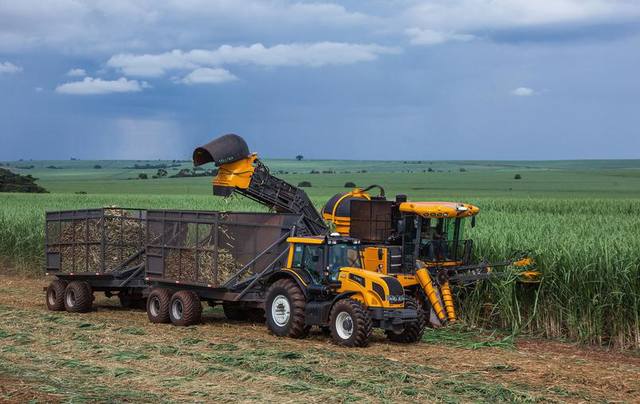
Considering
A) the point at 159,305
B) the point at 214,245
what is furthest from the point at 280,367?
the point at 159,305

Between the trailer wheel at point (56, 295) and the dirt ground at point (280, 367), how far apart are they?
8.20 ft

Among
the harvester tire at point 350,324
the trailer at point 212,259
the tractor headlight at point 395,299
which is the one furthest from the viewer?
the trailer at point 212,259

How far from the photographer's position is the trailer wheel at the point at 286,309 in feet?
46.8

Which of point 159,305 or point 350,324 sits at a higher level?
point 350,324

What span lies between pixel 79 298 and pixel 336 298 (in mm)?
6747

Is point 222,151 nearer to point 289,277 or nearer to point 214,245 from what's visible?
point 214,245

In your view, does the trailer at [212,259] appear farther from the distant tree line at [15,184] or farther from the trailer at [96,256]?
the distant tree line at [15,184]

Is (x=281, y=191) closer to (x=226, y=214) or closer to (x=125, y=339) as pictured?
(x=226, y=214)

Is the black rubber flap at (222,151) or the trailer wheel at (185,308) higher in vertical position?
the black rubber flap at (222,151)

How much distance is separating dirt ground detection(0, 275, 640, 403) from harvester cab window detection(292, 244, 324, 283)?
1128 mm

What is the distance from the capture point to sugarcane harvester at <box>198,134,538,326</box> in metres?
15.5

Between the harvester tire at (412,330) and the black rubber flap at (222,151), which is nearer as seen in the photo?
the harvester tire at (412,330)

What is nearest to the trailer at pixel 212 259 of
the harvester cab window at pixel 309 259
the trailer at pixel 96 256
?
the harvester cab window at pixel 309 259

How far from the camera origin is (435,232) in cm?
1645
